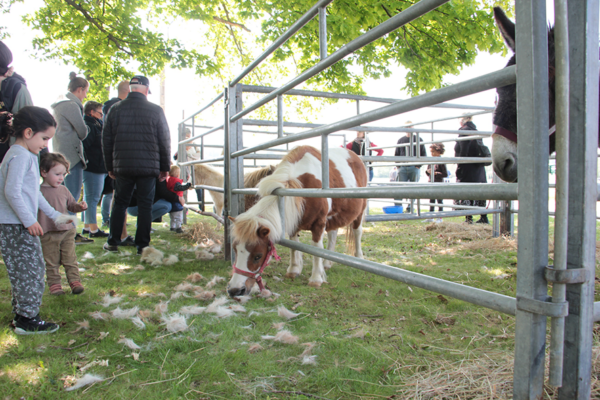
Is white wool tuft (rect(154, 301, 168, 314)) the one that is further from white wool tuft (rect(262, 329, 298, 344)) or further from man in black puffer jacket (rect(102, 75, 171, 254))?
man in black puffer jacket (rect(102, 75, 171, 254))

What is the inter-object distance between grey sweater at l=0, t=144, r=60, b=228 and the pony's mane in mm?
1340

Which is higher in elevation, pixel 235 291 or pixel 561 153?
pixel 561 153

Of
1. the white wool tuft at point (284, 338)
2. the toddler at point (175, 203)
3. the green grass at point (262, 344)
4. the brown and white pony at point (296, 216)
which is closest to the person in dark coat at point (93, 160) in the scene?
the toddler at point (175, 203)

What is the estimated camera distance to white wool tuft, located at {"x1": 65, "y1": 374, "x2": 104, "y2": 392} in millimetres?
1546

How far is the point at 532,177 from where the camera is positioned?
3.16ft

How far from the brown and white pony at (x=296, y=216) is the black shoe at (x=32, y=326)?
1.15 metres

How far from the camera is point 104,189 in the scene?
5395 mm

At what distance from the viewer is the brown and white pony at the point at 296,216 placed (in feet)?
8.84

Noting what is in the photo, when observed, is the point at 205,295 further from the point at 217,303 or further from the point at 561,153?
the point at 561,153

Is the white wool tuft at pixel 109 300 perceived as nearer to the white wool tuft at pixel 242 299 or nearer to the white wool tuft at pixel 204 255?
the white wool tuft at pixel 242 299

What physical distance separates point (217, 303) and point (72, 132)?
3.51 m

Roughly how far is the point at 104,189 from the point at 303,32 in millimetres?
5477

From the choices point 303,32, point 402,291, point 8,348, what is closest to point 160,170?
point 8,348

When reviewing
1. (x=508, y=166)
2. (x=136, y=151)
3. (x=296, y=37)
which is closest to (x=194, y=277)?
(x=136, y=151)
